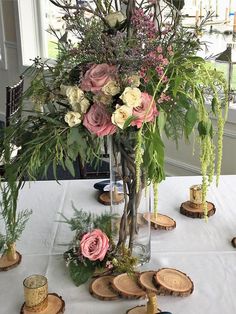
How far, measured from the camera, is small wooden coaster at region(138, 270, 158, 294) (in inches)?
40.7

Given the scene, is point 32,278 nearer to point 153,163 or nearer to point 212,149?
point 153,163

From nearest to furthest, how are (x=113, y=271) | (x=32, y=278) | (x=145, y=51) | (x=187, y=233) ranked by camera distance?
1. (x=145, y=51)
2. (x=32, y=278)
3. (x=113, y=271)
4. (x=187, y=233)

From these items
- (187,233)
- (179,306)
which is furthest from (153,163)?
(187,233)

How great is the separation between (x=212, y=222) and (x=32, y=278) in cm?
65

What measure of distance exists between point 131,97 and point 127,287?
0.48 m

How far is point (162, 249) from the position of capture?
48.9 inches

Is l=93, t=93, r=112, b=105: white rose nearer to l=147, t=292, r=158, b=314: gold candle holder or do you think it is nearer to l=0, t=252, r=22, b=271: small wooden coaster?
l=147, t=292, r=158, b=314: gold candle holder

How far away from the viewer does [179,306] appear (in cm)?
100

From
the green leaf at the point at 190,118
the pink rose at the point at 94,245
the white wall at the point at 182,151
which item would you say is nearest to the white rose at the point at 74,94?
the green leaf at the point at 190,118

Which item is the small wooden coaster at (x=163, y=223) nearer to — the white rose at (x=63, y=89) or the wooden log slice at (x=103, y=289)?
the wooden log slice at (x=103, y=289)

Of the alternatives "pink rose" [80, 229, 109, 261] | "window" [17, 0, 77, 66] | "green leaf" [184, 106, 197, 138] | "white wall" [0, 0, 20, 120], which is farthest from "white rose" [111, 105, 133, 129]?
"white wall" [0, 0, 20, 120]

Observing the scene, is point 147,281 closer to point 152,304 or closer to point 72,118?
point 152,304

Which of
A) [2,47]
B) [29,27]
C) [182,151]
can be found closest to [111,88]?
[182,151]

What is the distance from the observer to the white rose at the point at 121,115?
2.85 feet
